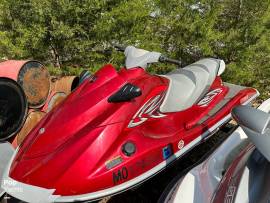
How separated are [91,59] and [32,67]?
3.84 feet

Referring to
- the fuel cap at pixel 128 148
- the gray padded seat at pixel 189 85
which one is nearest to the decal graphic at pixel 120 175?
the fuel cap at pixel 128 148

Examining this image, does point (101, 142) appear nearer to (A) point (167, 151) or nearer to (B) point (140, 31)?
(A) point (167, 151)

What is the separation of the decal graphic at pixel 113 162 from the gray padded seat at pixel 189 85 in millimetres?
786

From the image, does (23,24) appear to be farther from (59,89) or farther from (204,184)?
(204,184)

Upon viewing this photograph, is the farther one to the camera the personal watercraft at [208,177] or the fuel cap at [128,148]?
the fuel cap at [128,148]

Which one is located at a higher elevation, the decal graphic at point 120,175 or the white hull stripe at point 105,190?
the decal graphic at point 120,175

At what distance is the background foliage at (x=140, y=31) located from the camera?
474 cm

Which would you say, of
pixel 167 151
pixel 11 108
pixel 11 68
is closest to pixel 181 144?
pixel 167 151

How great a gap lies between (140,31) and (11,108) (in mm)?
2142

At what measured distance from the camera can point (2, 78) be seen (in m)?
3.56

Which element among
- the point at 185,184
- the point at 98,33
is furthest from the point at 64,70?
the point at 185,184

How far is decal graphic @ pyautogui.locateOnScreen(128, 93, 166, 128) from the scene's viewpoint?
3025 mm

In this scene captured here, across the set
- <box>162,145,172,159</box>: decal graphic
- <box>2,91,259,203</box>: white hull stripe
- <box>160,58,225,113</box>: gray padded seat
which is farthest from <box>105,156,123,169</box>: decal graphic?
<box>160,58,225,113</box>: gray padded seat

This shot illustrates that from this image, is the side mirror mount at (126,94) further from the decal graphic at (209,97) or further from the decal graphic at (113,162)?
the decal graphic at (209,97)
